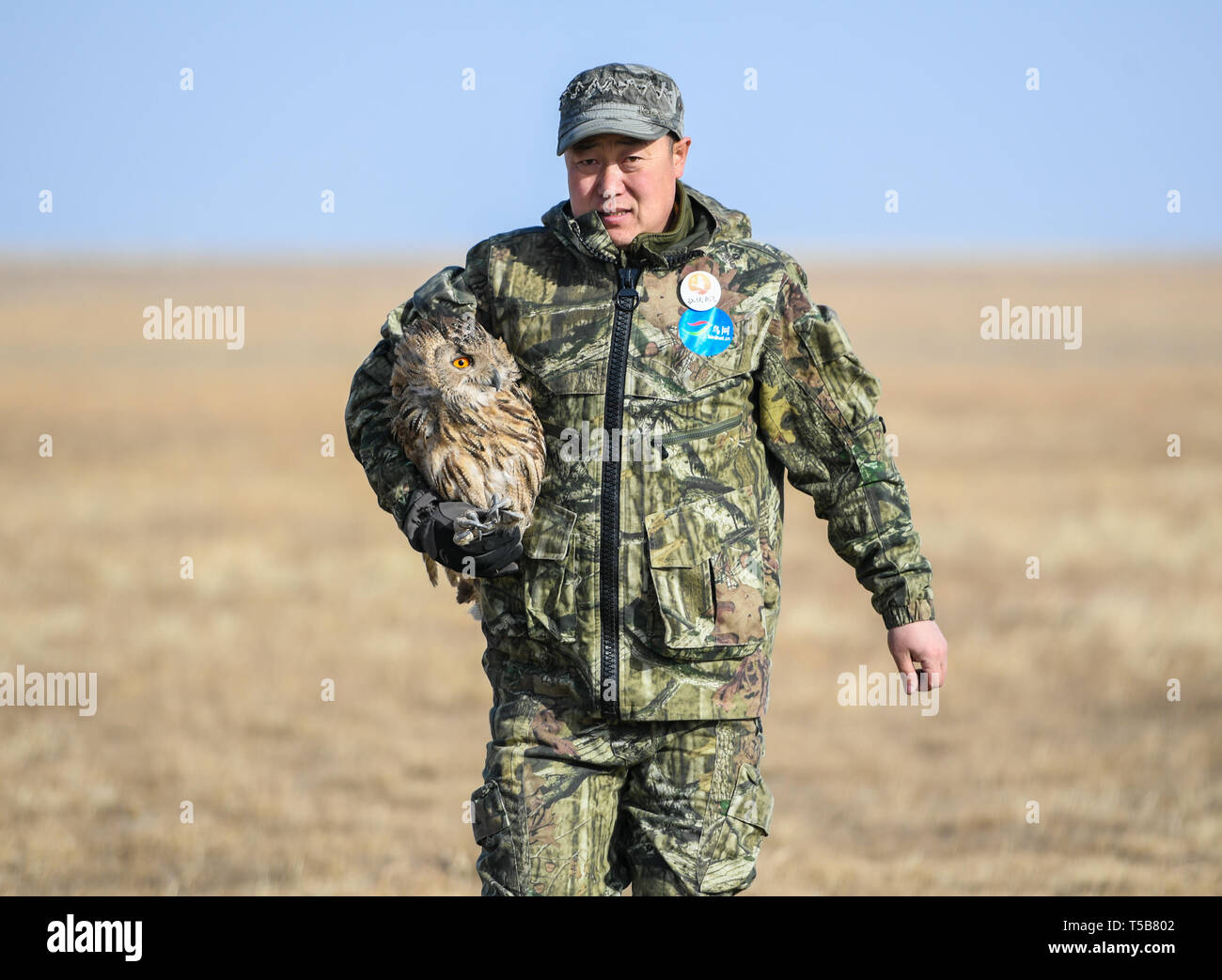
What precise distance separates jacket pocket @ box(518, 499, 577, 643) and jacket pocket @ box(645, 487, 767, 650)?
0.74ft

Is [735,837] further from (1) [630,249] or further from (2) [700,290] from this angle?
(1) [630,249]

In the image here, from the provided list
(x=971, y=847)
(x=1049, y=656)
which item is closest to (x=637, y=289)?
(x=971, y=847)

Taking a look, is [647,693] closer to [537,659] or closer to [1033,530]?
[537,659]

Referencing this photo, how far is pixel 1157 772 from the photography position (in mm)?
9852

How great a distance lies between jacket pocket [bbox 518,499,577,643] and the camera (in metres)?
4.30

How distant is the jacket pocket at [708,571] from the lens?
429 centimetres

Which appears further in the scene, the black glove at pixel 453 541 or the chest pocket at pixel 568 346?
the chest pocket at pixel 568 346

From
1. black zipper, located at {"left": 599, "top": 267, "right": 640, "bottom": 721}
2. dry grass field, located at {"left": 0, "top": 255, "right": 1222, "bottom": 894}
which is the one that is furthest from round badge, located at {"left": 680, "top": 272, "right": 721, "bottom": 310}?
dry grass field, located at {"left": 0, "top": 255, "right": 1222, "bottom": 894}

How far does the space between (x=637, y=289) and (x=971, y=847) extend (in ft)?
16.9

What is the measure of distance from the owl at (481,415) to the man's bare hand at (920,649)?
3.66 ft

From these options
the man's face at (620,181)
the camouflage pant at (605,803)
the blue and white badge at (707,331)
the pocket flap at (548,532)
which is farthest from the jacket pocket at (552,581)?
the man's face at (620,181)

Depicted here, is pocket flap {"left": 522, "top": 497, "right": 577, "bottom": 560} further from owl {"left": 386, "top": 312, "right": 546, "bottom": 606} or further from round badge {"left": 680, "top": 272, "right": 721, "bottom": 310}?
round badge {"left": 680, "top": 272, "right": 721, "bottom": 310}

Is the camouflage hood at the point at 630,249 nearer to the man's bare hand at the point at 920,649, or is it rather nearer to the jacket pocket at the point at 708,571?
the jacket pocket at the point at 708,571

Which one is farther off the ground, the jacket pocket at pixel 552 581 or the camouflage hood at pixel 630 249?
the camouflage hood at pixel 630 249
